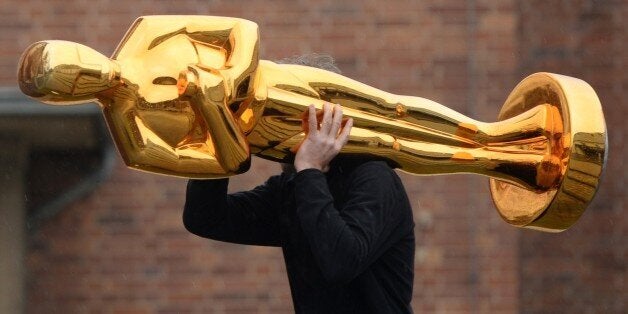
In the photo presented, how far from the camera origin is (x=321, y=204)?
329 centimetres

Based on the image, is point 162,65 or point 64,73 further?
point 162,65

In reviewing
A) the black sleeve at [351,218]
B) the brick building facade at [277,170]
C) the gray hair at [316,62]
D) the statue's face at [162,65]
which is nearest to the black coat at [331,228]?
the black sleeve at [351,218]

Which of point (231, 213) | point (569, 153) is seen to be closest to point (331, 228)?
point (231, 213)

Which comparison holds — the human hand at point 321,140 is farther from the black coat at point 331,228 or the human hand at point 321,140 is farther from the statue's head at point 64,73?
the statue's head at point 64,73

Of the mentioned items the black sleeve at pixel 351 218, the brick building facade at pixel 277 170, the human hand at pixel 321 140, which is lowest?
the brick building facade at pixel 277 170

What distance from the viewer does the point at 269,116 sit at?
10.8 feet

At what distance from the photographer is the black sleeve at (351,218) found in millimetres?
3260

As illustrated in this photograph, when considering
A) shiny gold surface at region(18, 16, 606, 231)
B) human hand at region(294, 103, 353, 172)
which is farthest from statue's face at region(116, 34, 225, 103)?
human hand at region(294, 103, 353, 172)

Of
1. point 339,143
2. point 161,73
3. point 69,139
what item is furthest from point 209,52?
point 69,139

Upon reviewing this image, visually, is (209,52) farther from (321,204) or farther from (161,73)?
(321,204)

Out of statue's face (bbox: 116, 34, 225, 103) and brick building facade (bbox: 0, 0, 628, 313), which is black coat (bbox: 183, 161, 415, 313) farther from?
brick building facade (bbox: 0, 0, 628, 313)

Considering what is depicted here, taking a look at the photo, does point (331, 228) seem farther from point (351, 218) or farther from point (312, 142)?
point (312, 142)

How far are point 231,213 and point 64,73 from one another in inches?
28.2

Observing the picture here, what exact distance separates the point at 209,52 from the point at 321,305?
63 cm
